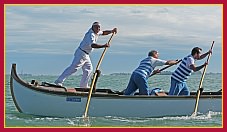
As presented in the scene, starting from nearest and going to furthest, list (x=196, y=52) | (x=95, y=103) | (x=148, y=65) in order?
(x=95, y=103), (x=148, y=65), (x=196, y=52)

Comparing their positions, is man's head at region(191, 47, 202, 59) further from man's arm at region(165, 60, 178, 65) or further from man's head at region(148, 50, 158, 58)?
man's head at region(148, 50, 158, 58)

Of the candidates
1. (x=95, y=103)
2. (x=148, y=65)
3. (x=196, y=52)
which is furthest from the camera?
(x=196, y=52)

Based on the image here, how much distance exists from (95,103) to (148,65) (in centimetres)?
132

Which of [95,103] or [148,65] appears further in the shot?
[148,65]

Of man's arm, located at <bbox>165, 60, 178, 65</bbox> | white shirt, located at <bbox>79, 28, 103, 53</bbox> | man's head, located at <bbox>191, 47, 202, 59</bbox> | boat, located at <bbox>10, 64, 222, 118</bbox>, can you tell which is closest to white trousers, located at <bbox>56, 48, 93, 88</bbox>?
white shirt, located at <bbox>79, 28, 103, 53</bbox>

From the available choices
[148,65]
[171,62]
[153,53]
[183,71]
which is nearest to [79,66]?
[148,65]

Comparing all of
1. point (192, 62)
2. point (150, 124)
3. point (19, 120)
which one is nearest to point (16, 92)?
point (19, 120)

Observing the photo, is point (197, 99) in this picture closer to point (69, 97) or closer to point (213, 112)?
point (213, 112)

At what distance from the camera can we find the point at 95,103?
390 inches

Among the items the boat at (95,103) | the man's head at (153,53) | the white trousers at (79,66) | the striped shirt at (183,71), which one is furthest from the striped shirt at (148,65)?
the white trousers at (79,66)

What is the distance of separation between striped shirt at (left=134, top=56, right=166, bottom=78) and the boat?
0.56 m

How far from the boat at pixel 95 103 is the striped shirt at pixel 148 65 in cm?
56

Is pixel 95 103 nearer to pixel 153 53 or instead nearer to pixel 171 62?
pixel 153 53

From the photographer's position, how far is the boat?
988 centimetres
